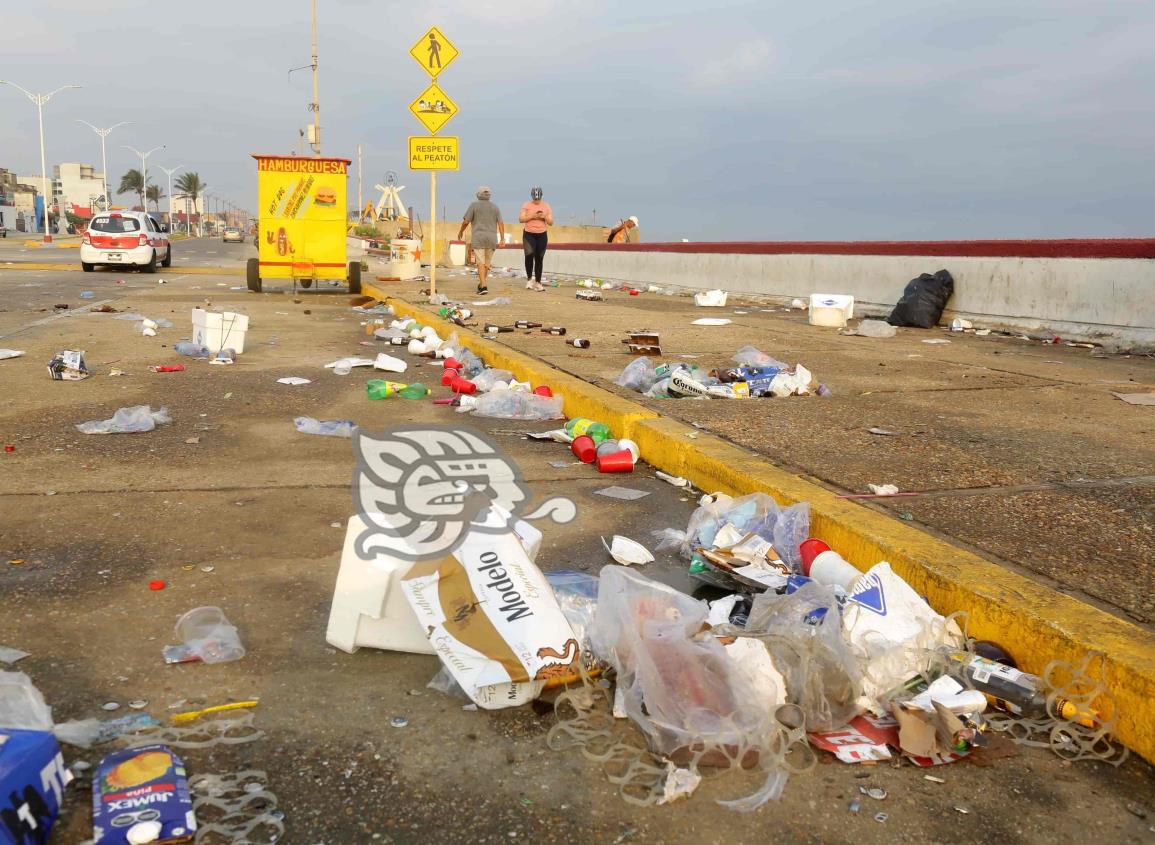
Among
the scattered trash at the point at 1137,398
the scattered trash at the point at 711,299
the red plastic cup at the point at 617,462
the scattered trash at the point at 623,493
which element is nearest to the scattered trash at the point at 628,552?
the scattered trash at the point at 623,493

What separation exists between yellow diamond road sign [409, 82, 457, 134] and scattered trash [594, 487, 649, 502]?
368 inches

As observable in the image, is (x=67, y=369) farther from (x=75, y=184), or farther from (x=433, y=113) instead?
(x=75, y=184)

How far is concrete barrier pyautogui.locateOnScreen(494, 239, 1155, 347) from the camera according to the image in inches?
353

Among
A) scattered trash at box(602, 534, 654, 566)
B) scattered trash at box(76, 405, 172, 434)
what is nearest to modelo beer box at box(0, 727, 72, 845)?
scattered trash at box(602, 534, 654, 566)

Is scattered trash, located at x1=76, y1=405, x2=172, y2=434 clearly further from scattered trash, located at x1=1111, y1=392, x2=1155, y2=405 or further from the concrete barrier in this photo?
the concrete barrier

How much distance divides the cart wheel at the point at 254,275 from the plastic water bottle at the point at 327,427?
11615 millimetres

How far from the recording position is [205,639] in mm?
2469

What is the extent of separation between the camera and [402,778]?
1.93 m

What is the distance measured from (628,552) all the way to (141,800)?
5.93 feet

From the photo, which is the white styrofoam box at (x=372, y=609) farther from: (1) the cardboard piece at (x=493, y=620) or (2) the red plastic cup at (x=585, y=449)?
(2) the red plastic cup at (x=585, y=449)

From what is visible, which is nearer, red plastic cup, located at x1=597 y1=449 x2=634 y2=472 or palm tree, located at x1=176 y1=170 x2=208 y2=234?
red plastic cup, located at x1=597 y1=449 x2=634 y2=472

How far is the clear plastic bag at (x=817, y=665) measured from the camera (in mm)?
2199

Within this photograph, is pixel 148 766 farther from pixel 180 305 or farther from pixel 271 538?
pixel 180 305

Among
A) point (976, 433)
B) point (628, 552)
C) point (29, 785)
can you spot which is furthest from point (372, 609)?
point (976, 433)
